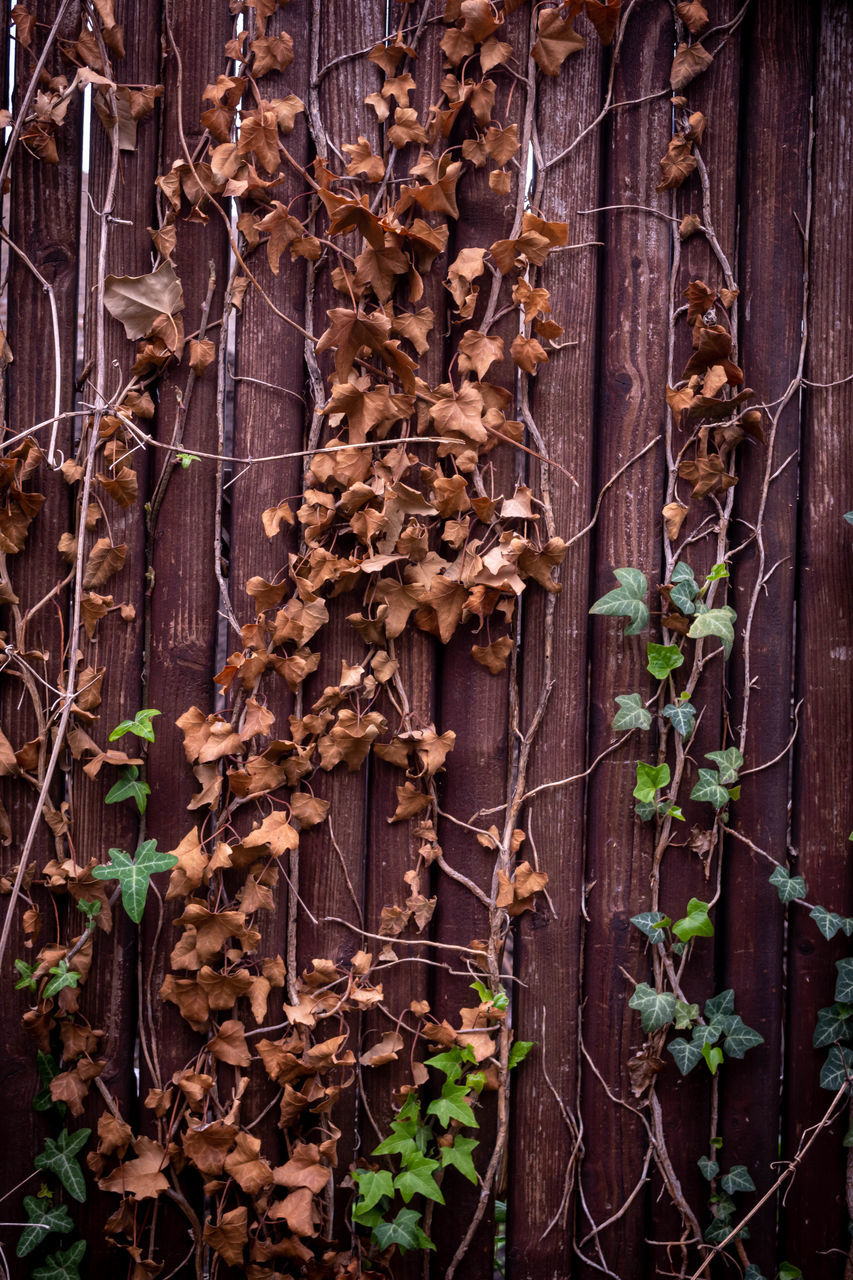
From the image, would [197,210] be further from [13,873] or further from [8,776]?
[13,873]

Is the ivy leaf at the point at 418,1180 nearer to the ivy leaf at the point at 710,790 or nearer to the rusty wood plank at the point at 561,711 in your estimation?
the rusty wood plank at the point at 561,711

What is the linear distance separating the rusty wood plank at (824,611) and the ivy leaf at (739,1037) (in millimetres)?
121

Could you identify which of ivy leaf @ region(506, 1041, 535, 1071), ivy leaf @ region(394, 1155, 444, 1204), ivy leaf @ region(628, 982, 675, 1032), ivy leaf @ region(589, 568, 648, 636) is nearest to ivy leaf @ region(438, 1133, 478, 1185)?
ivy leaf @ region(394, 1155, 444, 1204)

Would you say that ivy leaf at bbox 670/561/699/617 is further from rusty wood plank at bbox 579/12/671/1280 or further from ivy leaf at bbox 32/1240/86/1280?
ivy leaf at bbox 32/1240/86/1280

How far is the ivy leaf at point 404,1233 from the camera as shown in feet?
4.70

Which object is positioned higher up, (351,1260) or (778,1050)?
(778,1050)

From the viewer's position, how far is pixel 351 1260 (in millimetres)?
1454

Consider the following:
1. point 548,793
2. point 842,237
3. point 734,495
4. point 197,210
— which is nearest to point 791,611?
point 734,495

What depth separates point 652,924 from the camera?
1.51 m

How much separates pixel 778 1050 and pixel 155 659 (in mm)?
1426

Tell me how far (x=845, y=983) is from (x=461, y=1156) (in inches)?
30.9

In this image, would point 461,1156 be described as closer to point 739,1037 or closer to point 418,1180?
point 418,1180

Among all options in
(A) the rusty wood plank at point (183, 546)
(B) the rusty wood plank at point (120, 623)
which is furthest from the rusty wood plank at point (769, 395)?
(B) the rusty wood plank at point (120, 623)

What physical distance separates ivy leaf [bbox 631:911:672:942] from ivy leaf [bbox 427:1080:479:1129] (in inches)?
17.1
